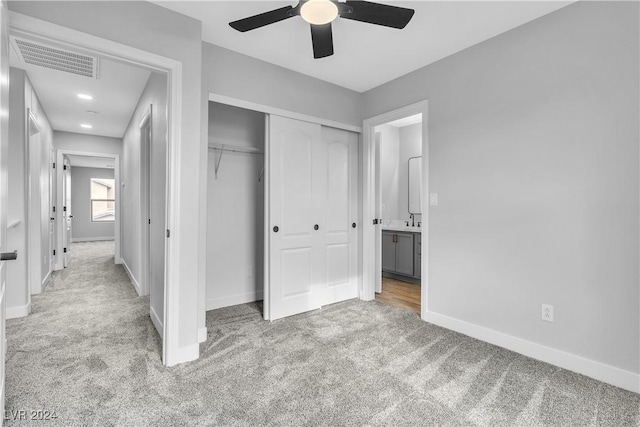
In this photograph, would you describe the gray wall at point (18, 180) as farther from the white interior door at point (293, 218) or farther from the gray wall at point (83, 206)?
the gray wall at point (83, 206)

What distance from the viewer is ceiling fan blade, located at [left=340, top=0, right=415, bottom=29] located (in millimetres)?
1759

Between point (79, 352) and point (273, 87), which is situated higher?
point (273, 87)

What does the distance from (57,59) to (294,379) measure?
11.5ft

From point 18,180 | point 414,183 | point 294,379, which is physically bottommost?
point 294,379

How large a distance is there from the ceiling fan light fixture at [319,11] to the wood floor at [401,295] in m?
2.82

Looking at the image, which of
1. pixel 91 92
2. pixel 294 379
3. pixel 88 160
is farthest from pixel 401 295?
pixel 88 160

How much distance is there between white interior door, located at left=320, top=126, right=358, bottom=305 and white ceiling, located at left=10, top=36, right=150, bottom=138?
6.68ft

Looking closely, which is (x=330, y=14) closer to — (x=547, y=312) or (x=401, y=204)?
(x=547, y=312)

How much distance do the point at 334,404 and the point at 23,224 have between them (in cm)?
363

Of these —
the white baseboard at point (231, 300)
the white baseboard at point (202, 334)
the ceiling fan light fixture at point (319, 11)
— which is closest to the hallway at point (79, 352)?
the white baseboard at point (202, 334)

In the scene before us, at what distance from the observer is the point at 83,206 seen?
10.1 m

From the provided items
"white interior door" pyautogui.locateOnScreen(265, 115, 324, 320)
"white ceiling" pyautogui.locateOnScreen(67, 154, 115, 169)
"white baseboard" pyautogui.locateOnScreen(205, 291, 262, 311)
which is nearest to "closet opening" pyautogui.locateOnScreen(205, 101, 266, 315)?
"white baseboard" pyautogui.locateOnScreen(205, 291, 262, 311)

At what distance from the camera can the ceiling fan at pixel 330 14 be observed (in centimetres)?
175

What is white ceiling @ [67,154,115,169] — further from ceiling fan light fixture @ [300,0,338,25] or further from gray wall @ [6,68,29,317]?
ceiling fan light fixture @ [300,0,338,25]
